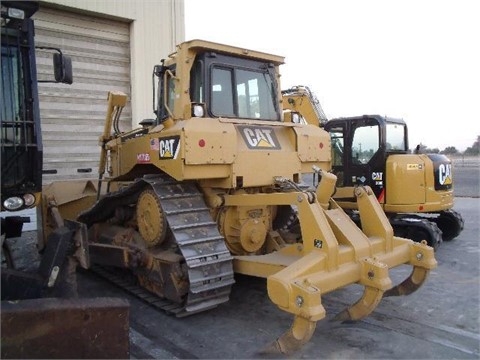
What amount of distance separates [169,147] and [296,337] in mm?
2166

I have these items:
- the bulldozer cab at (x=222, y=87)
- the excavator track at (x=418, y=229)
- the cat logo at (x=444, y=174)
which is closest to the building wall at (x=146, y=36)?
the bulldozer cab at (x=222, y=87)

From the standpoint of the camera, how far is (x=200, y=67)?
5.04 metres

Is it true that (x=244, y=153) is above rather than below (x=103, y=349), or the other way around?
Result: above

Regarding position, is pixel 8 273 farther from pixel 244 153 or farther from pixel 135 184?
pixel 244 153

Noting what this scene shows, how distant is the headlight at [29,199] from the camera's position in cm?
363

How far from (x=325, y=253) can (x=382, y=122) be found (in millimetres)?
4911

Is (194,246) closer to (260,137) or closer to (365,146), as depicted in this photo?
(260,137)

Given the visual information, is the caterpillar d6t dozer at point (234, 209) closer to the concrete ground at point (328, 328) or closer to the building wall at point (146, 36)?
the concrete ground at point (328, 328)

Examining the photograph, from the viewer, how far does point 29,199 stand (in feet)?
12.0

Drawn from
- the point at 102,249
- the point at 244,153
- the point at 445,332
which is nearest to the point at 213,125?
the point at 244,153

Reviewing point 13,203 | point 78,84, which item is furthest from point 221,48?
point 78,84

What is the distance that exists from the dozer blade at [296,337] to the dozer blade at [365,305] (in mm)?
726

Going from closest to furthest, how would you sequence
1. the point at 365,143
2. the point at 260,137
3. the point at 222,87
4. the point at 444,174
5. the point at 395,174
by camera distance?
the point at 260,137 → the point at 222,87 → the point at 395,174 → the point at 444,174 → the point at 365,143

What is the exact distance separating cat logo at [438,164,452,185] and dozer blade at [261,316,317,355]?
17.8ft
